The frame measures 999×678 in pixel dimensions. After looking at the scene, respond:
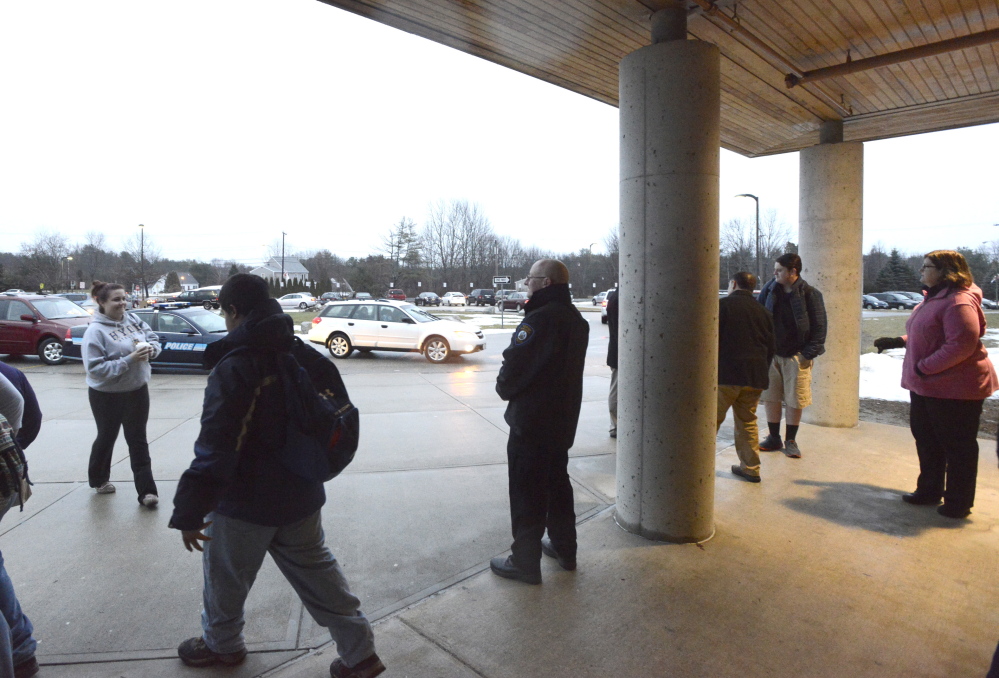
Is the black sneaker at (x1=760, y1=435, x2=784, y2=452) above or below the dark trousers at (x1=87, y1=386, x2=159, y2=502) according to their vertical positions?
below

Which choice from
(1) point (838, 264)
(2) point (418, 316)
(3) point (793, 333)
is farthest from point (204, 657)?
(2) point (418, 316)

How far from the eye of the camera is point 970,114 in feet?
23.4

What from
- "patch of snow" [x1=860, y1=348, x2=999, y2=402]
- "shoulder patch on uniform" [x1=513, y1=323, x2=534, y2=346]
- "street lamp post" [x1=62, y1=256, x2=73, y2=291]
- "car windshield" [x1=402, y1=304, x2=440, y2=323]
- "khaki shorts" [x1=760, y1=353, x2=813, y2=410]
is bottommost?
"patch of snow" [x1=860, y1=348, x2=999, y2=402]

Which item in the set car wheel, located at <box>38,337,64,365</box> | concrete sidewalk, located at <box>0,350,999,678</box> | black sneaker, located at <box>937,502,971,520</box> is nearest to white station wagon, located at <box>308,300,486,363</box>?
car wheel, located at <box>38,337,64,365</box>

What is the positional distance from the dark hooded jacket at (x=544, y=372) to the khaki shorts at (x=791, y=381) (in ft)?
11.2

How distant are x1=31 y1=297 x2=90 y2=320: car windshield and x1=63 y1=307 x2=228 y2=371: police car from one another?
1.33m

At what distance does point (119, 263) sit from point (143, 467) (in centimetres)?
7007

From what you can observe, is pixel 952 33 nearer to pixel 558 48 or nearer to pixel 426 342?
pixel 558 48

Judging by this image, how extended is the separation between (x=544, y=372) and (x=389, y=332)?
41.9 feet

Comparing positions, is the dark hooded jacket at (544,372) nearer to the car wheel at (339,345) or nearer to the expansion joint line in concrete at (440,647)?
the expansion joint line in concrete at (440,647)

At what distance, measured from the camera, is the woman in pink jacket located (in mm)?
4129

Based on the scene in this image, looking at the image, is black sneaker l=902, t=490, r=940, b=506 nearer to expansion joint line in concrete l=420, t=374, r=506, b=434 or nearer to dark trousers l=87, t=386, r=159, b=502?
expansion joint line in concrete l=420, t=374, r=506, b=434

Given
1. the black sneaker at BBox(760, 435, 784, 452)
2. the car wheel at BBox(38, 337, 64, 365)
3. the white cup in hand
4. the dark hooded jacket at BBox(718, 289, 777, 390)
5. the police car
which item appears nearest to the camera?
the white cup in hand

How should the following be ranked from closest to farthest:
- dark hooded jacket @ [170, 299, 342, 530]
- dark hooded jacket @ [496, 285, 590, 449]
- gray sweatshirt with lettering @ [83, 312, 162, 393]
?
dark hooded jacket @ [170, 299, 342, 530], dark hooded jacket @ [496, 285, 590, 449], gray sweatshirt with lettering @ [83, 312, 162, 393]
